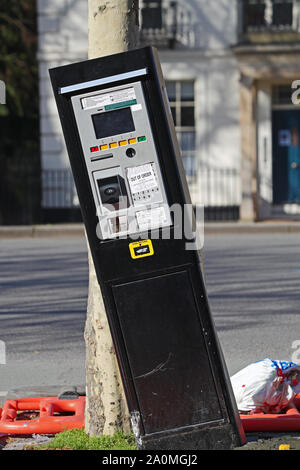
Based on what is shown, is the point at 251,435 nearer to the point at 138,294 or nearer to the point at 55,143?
the point at 138,294

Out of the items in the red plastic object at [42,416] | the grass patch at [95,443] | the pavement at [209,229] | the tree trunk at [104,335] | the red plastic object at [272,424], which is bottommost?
the pavement at [209,229]

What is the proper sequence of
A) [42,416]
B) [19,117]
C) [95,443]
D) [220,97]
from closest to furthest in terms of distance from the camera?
[95,443]
[42,416]
[220,97]
[19,117]

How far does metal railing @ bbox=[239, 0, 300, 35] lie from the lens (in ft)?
64.1

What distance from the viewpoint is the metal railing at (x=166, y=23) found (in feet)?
64.5

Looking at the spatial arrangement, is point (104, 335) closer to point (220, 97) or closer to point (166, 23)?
point (220, 97)

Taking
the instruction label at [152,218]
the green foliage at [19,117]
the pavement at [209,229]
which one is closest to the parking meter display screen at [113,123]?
the instruction label at [152,218]

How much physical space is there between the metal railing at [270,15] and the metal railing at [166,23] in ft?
4.20

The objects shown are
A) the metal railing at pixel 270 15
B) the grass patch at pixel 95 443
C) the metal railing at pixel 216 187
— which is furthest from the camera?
the metal railing at pixel 216 187

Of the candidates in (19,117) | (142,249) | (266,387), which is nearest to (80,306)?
(266,387)

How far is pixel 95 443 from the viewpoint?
440cm

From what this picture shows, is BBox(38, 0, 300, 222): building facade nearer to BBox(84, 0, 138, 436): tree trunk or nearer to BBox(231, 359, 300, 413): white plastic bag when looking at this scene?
BBox(231, 359, 300, 413): white plastic bag

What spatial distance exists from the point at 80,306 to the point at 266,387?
436 cm

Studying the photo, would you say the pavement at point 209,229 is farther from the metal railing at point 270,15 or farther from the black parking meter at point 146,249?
the black parking meter at point 146,249

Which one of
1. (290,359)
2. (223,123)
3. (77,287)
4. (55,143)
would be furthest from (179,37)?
(290,359)
